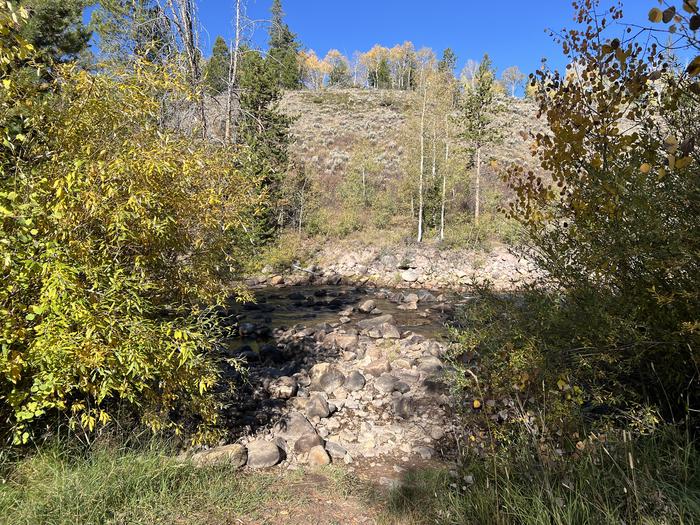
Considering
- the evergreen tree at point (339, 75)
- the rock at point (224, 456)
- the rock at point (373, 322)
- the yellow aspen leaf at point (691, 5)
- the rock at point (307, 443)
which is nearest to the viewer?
the yellow aspen leaf at point (691, 5)

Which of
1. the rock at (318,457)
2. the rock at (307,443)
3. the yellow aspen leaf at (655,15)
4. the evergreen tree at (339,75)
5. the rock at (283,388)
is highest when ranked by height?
the evergreen tree at (339,75)

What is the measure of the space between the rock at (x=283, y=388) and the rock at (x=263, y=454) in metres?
1.98

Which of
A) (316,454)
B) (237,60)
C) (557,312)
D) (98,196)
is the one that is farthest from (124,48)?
(557,312)

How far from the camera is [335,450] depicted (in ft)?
19.6

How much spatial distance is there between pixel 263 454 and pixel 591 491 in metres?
3.82

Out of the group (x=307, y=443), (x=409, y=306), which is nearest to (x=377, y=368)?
(x=307, y=443)

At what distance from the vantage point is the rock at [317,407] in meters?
7.03

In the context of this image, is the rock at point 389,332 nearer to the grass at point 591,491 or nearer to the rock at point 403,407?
the rock at point 403,407

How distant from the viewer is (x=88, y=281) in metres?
3.72

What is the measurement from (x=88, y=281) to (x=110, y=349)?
0.67 m

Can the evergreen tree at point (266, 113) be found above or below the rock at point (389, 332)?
above

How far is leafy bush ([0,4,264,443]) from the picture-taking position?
330 cm

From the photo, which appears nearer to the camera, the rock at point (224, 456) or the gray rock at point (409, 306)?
the rock at point (224, 456)

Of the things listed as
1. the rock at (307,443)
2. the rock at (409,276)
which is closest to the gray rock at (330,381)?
the rock at (307,443)
